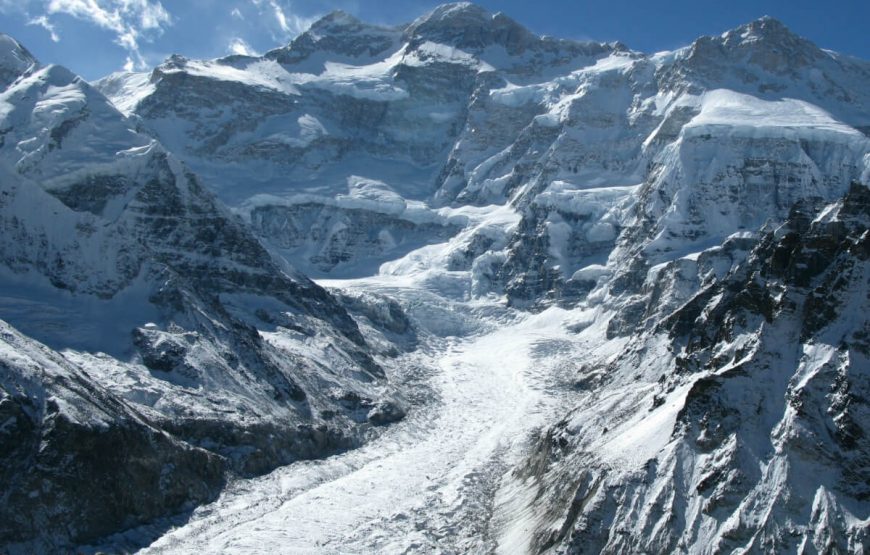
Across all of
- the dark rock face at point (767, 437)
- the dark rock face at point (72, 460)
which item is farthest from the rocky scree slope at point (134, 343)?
the dark rock face at point (767, 437)

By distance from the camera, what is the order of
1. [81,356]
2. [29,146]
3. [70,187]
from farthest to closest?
1. [29,146]
2. [70,187]
3. [81,356]

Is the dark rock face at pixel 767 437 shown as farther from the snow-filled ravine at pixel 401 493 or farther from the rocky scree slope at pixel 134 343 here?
the rocky scree slope at pixel 134 343

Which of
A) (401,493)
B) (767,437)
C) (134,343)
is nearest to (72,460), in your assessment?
(134,343)

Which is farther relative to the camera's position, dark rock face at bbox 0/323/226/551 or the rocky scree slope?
the rocky scree slope

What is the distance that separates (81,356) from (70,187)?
58877 millimetres

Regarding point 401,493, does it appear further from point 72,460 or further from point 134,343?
point 134,343

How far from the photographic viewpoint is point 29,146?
169m

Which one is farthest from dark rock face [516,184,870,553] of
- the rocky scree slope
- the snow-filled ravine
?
the rocky scree slope

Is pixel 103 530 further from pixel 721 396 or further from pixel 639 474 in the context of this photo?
pixel 721 396

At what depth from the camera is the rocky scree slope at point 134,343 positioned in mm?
76875

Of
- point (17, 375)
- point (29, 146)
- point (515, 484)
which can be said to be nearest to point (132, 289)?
point (17, 375)

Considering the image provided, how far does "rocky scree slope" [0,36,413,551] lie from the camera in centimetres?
7688

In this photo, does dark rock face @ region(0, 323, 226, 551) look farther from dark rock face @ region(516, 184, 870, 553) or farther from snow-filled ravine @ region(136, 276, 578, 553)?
dark rock face @ region(516, 184, 870, 553)

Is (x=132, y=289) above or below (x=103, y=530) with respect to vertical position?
above
